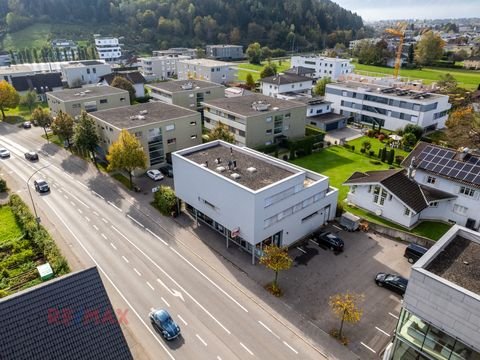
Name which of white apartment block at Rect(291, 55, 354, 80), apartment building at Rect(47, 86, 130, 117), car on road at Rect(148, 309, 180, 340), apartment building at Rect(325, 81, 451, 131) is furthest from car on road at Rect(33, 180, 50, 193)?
white apartment block at Rect(291, 55, 354, 80)

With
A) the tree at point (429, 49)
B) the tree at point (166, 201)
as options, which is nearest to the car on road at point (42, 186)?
the tree at point (166, 201)

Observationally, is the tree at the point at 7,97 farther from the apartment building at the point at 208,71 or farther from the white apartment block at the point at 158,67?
the white apartment block at the point at 158,67

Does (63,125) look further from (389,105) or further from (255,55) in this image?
(255,55)

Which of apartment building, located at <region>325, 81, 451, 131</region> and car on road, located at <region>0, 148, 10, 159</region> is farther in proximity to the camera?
apartment building, located at <region>325, 81, 451, 131</region>

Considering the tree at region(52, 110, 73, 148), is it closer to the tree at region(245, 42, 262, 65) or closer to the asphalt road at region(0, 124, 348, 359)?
the asphalt road at region(0, 124, 348, 359)

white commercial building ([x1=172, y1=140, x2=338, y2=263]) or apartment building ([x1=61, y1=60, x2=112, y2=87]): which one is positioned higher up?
apartment building ([x1=61, y1=60, x2=112, y2=87])
